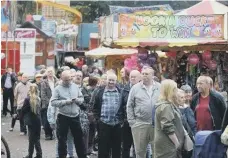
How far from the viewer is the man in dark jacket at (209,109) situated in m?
9.16

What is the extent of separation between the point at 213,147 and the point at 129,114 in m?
2.56

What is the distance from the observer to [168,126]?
813cm

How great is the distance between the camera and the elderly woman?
8.16 meters

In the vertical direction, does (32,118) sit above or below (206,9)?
below

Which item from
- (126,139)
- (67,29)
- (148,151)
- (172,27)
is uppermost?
(67,29)

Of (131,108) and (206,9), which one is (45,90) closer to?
(206,9)

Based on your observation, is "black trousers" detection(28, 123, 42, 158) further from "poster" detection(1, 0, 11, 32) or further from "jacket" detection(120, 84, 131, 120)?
"poster" detection(1, 0, 11, 32)

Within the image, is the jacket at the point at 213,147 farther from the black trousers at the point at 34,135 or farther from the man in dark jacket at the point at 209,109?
the black trousers at the point at 34,135

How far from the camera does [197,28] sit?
583 inches

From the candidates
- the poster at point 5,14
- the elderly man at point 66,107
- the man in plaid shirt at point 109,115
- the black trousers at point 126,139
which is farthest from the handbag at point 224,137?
the poster at point 5,14

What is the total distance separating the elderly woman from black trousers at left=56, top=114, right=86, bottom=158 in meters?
3.02

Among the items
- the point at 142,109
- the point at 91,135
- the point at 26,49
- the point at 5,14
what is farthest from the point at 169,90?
the point at 26,49

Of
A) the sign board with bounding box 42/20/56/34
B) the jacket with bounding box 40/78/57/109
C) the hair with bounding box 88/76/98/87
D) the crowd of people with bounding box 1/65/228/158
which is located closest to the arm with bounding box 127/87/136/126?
the crowd of people with bounding box 1/65/228/158

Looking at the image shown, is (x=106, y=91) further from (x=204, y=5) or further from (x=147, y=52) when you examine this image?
(x=204, y=5)
